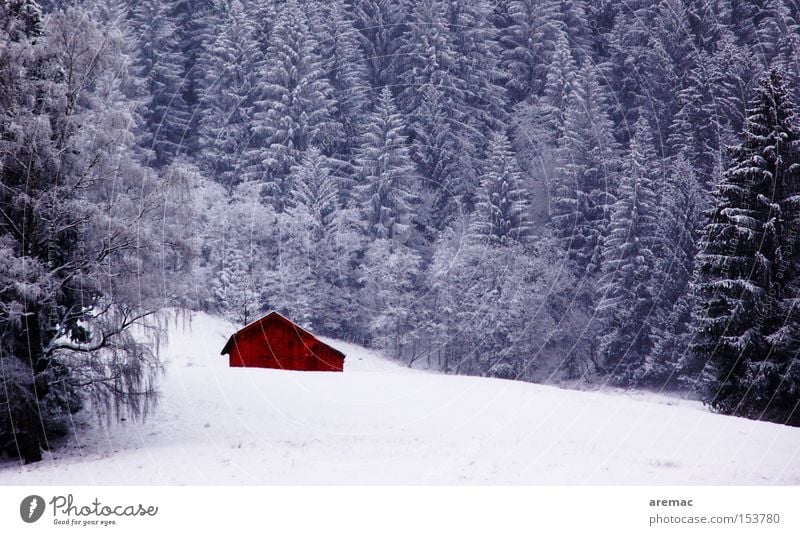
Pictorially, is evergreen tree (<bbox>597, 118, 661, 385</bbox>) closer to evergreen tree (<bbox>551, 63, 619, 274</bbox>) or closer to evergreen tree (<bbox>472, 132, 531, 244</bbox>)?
evergreen tree (<bbox>551, 63, 619, 274</bbox>)

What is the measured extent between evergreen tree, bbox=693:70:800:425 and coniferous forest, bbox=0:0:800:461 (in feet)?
0.33

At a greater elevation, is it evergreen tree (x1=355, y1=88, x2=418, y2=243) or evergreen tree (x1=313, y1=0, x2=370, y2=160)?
evergreen tree (x1=313, y1=0, x2=370, y2=160)

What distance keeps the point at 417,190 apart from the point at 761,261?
133ft

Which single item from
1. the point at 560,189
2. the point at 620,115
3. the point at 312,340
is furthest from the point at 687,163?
the point at 312,340

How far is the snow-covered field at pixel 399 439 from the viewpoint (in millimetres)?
13727

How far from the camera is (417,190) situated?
6256 cm

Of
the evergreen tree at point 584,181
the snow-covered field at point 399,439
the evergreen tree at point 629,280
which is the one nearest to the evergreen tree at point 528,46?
the evergreen tree at point 584,181

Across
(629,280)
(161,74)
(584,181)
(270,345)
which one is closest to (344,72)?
(161,74)

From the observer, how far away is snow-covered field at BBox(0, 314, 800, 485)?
13727mm

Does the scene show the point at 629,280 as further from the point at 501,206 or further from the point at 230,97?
the point at 230,97

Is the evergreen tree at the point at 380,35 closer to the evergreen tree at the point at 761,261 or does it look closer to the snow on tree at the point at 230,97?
the snow on tree at the point at 230,97

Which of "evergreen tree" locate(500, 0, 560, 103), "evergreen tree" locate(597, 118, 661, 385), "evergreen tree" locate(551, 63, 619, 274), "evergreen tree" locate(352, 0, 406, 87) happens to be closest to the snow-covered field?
"evergreen tree" locate(597, 118, 661, 385)

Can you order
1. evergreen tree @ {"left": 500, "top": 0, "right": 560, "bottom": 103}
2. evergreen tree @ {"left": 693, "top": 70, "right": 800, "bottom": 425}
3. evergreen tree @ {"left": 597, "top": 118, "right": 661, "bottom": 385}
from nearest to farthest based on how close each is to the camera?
evergreen tree @ {"left": 693, "top": 70, "right": 800, "bottom": 425}
evergreen tree @ {"left": 597, "top": 118, "right": 661, "bottom": 385}
evergreen tree @ {"left": 500, "top": 0, "right": 560, "bottom": 103}

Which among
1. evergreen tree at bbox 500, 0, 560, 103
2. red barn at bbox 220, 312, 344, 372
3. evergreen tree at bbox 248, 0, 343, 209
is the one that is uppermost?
evergreen tree at bbox 500, 0, 560, 103
